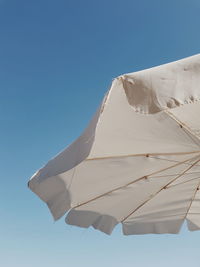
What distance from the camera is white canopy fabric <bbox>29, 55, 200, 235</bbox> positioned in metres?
1.98

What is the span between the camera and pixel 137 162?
3.72 m

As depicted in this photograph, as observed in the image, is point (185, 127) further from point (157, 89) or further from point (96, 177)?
point (157, 89)

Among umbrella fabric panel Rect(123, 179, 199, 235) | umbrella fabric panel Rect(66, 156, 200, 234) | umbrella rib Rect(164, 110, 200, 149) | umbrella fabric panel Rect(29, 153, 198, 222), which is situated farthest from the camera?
umbrella fabric panel Rect(123, 179, 199, 235)

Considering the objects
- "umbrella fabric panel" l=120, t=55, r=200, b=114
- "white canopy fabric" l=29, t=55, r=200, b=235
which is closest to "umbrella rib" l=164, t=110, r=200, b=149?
"white canopy fabric" l=29, t=55, r=200, b=235

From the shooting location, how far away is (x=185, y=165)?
3967 mm

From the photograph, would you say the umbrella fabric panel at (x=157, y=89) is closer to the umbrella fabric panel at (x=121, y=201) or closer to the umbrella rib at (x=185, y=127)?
the umbrella rib at (x=185, y=127)

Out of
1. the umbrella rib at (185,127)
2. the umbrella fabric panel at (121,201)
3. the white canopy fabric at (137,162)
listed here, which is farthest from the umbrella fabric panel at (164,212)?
the umbrella rib at (185,127)

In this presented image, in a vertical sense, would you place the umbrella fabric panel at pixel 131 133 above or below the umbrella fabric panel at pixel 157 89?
below

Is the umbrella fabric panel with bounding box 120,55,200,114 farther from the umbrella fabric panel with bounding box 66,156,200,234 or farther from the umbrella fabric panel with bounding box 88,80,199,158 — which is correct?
the umbrella fabric panel with bounding box 66,156,200,234

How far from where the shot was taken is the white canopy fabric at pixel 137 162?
1.98 metres

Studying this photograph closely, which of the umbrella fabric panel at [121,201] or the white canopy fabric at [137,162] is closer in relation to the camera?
the white canopy fabric at [137,162]

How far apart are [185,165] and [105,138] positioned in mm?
1444

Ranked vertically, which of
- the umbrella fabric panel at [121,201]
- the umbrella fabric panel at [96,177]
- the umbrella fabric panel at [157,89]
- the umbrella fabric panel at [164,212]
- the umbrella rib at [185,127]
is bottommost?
the umbrella fabric panel at [164,212]

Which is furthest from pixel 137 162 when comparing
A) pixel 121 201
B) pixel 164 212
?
pixel 164 212
